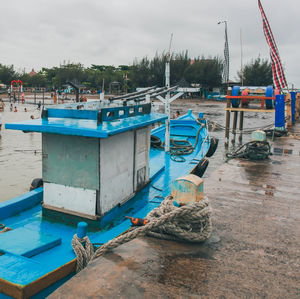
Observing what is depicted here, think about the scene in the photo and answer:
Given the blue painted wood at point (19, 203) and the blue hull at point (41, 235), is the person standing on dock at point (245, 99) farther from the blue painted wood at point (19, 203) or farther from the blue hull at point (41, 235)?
the blue painted wood at point (19, 203)

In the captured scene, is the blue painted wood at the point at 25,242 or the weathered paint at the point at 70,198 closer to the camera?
the blue painted wood at the point at 25,242

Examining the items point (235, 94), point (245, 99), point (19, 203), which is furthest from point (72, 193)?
point (245, 99)

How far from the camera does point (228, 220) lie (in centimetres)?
413

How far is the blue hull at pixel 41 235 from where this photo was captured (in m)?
3.26

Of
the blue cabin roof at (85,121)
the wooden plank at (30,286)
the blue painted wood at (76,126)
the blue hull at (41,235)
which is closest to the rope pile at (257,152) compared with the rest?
the blue hull at (41,235)

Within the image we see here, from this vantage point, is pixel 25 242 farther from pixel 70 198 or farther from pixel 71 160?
pixel 71 160

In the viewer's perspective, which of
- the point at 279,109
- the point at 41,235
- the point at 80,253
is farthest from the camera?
the point at 279,109

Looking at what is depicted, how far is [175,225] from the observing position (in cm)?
332

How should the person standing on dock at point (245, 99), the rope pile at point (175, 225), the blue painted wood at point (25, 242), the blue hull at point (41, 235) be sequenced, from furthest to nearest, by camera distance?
1. the person standing on dock at point (245, 99)
2. the blue painted wood at point (25, 242)
3. the blue hull at point (41, 235)
4. the rope pile at point (175, 225)

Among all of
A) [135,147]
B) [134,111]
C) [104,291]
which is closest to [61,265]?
[104,291]

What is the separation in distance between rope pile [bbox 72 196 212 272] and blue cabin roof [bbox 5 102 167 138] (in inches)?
58.5

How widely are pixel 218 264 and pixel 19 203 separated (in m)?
3.71

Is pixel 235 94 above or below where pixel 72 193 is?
above

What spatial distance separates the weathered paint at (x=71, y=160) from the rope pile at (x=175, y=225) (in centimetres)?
170
